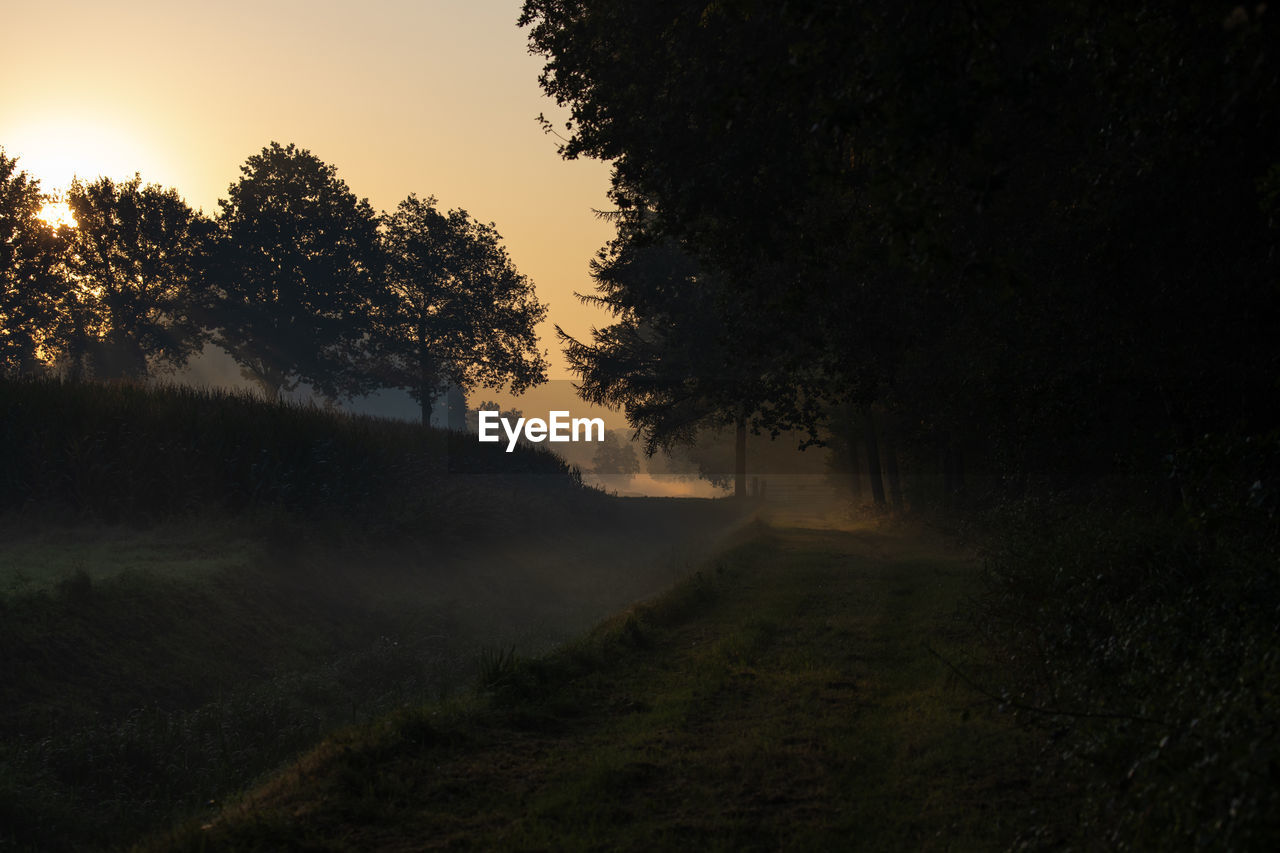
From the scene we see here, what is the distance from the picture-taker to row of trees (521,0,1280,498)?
584 centimetres

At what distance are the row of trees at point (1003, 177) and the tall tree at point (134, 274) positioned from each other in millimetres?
43983

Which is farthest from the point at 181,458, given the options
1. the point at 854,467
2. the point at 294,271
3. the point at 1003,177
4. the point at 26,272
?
the point at 294,271

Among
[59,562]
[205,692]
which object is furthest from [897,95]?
[59,562]

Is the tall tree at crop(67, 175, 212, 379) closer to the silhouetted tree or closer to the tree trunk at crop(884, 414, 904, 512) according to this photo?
the tree trunk at crop(884, 414, 904, 512)

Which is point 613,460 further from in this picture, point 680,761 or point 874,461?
point 680,761

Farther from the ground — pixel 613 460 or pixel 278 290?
pixel 278 290

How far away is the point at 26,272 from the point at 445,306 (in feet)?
69.0

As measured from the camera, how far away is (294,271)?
5303cm

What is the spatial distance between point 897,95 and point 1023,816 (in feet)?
15.8

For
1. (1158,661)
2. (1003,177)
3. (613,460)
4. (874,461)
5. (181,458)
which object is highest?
(613,460)

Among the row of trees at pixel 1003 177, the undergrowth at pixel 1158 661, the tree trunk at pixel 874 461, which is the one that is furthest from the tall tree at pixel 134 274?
the undergrowth at pixel 1158 661

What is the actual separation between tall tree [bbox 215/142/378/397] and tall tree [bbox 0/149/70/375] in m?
8.09

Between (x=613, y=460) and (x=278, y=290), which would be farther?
(x=613, y=460)

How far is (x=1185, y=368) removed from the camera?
11.5 meters
